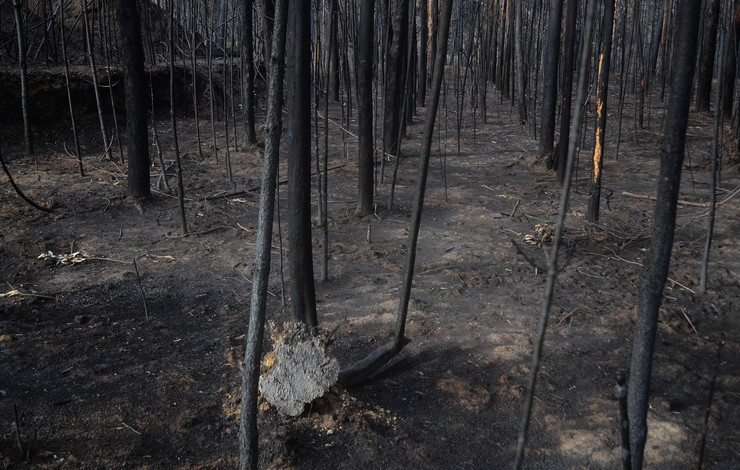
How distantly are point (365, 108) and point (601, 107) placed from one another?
2451 mm

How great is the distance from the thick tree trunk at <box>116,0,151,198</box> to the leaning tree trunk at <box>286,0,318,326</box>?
418 cm

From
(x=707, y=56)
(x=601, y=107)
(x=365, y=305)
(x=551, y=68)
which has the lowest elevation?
(x=365, y=305)

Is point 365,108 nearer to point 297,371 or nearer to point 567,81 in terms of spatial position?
point 567,81

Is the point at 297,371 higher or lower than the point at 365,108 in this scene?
lower

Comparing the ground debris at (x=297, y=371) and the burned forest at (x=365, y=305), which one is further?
the ground debris at (x=297, y=371)

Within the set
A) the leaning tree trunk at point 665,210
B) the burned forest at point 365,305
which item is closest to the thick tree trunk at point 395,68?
the burned forest at point 365,305

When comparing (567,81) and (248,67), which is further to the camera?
(248,67)

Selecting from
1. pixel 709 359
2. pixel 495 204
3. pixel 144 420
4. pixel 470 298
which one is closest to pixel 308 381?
pixel 144 420

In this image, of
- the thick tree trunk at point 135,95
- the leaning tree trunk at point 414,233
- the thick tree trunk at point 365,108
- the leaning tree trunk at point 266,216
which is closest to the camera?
the leaning tree trunk at point 266,216

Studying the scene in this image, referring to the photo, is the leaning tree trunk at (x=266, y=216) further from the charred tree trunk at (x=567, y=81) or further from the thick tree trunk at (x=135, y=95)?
the charred tree trunk at (x=567, y=81)

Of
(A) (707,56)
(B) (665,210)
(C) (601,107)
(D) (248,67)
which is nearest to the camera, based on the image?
(B) (665,210)

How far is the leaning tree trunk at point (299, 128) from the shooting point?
3.08 metres

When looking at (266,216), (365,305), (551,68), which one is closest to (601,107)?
(551,68)

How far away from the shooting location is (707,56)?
1161cm
